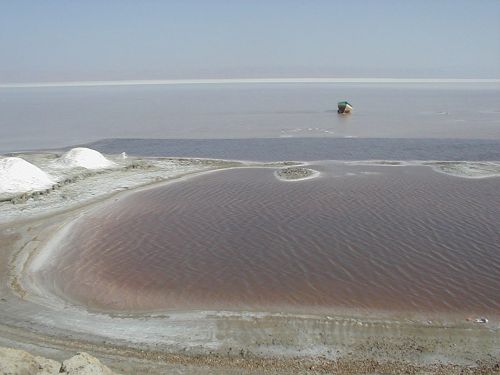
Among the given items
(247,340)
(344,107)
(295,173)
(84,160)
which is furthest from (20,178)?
(344,107)

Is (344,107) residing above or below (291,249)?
above

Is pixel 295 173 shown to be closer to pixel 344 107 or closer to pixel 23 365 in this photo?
pixel 23 365

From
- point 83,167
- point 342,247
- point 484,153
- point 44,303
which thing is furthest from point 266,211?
point 484,153

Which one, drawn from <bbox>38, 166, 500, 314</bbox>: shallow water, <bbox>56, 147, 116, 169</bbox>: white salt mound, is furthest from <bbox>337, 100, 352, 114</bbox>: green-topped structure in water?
<bbox>56, 147, 116, 169</bbox>: white salt mound

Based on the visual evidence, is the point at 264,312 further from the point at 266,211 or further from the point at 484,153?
the point at 484,153

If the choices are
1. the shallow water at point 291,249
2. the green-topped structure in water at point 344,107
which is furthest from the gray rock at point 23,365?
the green-topped structure in water at point 344,107

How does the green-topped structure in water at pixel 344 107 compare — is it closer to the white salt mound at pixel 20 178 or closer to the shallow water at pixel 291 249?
the shallow water at pixel 291 249

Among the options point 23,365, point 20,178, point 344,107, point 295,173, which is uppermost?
point 344,107
